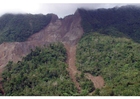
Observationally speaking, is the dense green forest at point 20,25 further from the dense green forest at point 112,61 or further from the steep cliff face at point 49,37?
the dense green forest at point 112,61

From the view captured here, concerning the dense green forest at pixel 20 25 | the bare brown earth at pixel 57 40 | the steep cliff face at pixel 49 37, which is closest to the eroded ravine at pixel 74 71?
the bare brown earth at pixel 57 40

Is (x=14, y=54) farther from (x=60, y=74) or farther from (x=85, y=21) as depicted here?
(x=85, y=21)

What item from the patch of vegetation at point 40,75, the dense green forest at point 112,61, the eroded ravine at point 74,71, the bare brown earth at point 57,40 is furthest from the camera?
the bare brown earth at point 57,40

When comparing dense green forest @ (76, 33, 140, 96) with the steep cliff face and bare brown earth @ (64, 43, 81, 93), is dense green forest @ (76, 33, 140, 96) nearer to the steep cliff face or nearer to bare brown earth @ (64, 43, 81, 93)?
bare brown earth @ (64, 43, 81, 93)

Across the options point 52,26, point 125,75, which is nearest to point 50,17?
point 52,26

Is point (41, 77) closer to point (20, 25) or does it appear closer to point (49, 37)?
point (49, 37)
